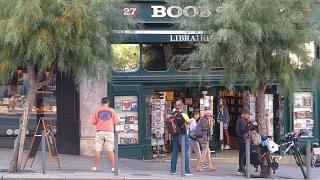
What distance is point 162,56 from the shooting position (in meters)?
17.7

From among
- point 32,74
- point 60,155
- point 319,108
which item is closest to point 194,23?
point 32,74

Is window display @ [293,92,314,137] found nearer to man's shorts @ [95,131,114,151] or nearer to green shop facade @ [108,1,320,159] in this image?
green shop facade @ [108,1,320,159]

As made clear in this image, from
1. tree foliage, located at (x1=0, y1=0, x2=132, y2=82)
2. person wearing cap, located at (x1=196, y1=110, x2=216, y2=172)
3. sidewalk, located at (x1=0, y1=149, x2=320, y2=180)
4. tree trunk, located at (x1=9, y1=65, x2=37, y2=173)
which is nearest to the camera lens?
tree foliage, located at (x1=0, y1=0, x2=132, y2=82)

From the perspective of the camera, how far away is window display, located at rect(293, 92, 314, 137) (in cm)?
1881

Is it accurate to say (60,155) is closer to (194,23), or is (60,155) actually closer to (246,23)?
(194,23)

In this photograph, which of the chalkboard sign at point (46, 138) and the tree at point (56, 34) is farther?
the chalkboard sign at point (46, 138)

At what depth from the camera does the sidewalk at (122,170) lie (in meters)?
13.0

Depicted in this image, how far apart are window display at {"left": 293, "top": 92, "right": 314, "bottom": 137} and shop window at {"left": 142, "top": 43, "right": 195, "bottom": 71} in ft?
13.4

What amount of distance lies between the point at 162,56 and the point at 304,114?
5.17 metres

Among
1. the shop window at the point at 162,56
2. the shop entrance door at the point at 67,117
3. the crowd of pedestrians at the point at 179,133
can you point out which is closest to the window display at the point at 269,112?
the shop window at the point at 162,56

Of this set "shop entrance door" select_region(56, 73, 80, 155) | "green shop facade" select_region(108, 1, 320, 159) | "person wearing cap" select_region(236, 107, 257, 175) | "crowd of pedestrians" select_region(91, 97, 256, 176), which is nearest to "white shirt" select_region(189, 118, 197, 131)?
"crowd of pedestrians" select_region(91, 97, 256, 176)

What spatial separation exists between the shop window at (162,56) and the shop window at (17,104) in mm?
3191

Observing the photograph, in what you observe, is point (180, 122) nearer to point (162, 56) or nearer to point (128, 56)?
point (128, 56)

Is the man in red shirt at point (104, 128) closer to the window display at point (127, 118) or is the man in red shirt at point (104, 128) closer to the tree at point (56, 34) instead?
the tree at point (56, 34)
